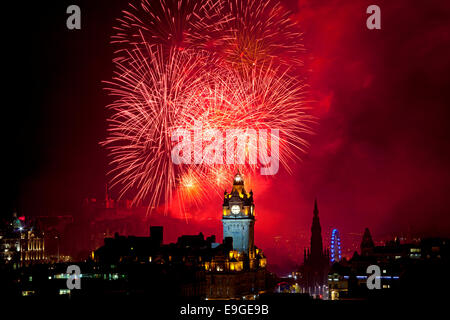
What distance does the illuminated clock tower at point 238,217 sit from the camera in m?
197

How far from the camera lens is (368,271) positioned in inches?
7416

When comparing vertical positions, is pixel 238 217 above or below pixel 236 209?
below

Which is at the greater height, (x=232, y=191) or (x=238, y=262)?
(x=232, y=191)

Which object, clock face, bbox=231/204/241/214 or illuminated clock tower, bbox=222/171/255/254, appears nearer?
illuminated clock tower, bbox=222/171/255/254

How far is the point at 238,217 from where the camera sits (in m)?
198

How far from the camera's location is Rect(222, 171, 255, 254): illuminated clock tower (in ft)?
648

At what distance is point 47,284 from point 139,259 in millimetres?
29020

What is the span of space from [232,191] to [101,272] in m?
38.3

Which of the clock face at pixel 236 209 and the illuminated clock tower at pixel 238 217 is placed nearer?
the illuminated clock tower at pixel 238 217
